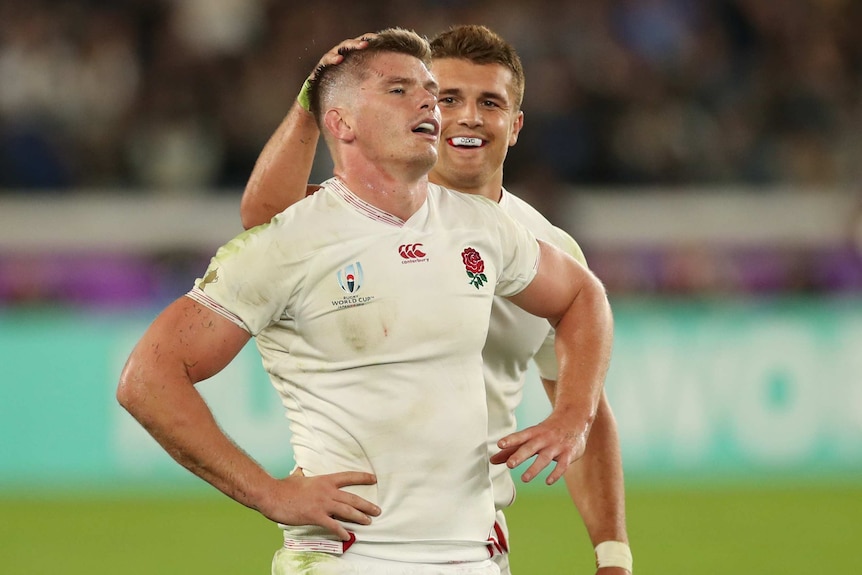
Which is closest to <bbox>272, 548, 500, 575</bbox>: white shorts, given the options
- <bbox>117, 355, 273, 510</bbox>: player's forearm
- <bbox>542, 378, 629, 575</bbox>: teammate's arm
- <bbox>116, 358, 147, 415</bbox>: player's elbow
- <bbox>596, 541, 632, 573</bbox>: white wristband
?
<bbox>117, 355, 273, 510</bbox>: player's forearm

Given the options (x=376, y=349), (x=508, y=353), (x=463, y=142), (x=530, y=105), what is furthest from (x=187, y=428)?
(x=530, y=105)

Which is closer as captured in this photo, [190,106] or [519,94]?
[519,94]

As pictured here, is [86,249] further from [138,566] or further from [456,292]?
[456,292]

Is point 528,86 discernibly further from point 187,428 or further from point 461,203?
point 187,428

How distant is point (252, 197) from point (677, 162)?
9.89m

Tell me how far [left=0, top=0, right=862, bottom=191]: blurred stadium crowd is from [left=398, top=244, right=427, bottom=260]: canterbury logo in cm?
861

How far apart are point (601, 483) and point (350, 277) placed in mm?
1546

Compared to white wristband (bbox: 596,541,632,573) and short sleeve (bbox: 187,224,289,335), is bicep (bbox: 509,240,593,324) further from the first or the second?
white wristband (bbox: 596,541,632,573)

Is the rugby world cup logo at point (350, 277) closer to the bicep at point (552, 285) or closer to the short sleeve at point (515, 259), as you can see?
the short sleeve at point (515, 259)

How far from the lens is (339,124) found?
3707 millimetres

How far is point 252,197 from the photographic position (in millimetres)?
4066

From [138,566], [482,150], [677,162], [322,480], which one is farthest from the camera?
[677,162]

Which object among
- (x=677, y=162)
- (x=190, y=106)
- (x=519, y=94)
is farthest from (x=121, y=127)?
(x=519, y=94)

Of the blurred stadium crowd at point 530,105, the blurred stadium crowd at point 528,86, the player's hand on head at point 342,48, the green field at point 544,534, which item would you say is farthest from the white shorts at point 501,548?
the blurred stadium crowd at point 528,86
